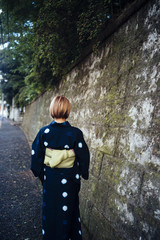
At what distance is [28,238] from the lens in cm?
226

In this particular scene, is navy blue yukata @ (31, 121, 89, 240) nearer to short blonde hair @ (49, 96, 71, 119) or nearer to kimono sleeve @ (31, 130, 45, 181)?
kimono sleeve @ (31, 130, 45, 181)

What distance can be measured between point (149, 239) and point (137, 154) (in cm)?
74

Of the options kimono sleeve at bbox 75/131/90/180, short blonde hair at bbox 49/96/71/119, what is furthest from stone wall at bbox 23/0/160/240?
short blonde hair at bbox 49/96/71/119

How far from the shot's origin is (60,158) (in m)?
1.82

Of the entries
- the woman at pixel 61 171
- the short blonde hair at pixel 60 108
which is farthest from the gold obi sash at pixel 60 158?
the short blonde hair at pixel 60 108

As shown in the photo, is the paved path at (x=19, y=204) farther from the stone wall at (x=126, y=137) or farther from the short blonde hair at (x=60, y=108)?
the short blonde hair at (x=60, y=108)

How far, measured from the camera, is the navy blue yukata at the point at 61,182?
1.89m

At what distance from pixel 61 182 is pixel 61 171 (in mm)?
131

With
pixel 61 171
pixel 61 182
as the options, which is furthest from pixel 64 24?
pixel 61 182

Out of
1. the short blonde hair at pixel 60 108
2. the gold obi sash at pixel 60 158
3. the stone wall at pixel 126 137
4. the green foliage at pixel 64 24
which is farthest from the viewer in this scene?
the green foliage at pixel 64 24

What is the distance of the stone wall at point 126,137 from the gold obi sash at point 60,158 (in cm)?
57

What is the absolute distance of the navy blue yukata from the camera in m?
1.89

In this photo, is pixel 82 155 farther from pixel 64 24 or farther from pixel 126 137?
pixel 64 24

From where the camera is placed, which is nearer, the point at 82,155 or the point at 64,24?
the point at 82,155
